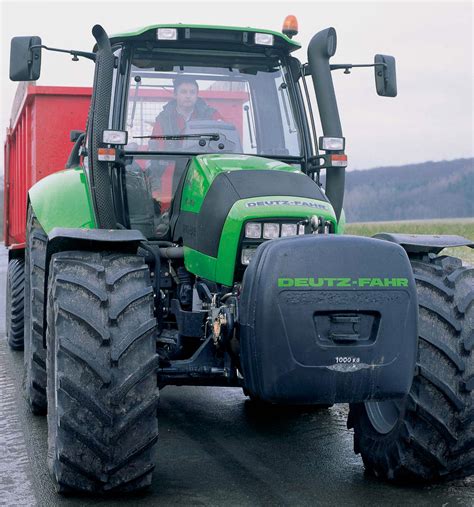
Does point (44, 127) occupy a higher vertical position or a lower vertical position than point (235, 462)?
higher

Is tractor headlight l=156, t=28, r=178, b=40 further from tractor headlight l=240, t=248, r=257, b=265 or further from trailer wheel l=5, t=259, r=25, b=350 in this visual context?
trailer wheel l=5, t=259, r=25, b=350

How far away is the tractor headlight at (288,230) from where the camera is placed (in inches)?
208

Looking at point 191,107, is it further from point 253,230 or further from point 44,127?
point 44,127

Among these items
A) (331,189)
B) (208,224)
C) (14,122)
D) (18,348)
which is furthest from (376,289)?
(14,122)

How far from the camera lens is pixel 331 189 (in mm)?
6406

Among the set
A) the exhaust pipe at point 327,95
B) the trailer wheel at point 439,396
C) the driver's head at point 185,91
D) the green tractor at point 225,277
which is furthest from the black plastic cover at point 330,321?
the driver's head at point 185,91

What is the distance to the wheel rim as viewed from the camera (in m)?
5.32

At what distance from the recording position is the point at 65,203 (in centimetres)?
656

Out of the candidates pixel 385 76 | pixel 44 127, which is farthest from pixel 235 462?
pixel 44 127

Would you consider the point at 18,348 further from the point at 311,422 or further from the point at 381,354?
the point at 381,354

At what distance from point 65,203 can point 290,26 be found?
1.86 metres

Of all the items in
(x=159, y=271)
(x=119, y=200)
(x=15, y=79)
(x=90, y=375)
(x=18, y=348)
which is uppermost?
(x=15, y=79)

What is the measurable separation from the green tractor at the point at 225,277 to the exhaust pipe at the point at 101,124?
0.04ft

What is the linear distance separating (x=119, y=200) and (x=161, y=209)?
0.27m
